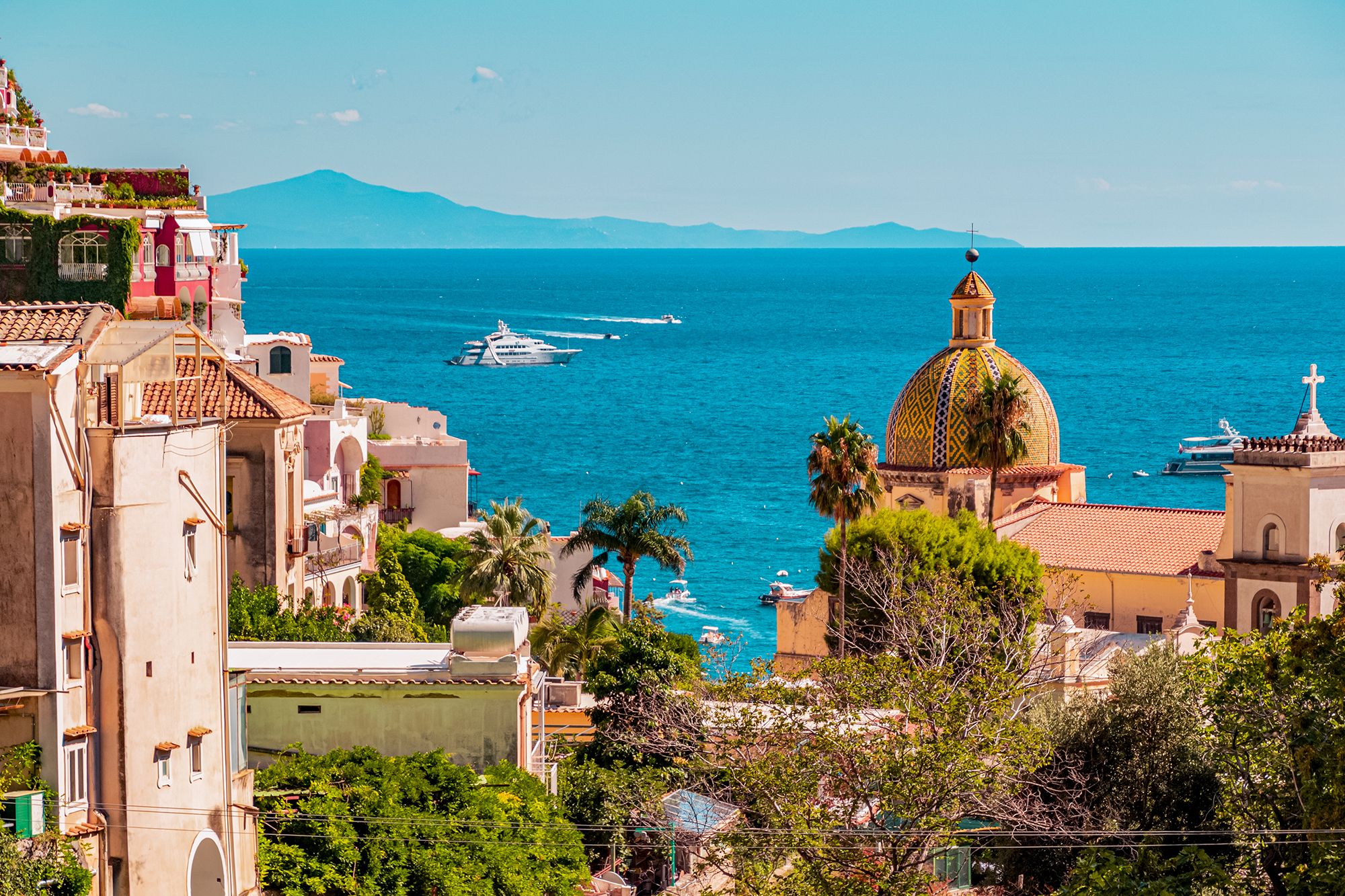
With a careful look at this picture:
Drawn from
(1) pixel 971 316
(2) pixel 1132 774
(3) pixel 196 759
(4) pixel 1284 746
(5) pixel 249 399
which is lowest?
(2) pixel 1132 774

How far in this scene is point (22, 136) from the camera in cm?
4366

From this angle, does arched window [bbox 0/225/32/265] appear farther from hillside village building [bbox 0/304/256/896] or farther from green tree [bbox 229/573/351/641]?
hillside village building [bbox 0/304/256/896]

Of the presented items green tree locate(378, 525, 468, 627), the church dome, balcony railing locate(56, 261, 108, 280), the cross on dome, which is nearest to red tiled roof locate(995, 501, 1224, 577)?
the church dome

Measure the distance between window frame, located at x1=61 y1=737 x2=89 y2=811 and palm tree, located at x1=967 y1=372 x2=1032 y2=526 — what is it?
3311 cm

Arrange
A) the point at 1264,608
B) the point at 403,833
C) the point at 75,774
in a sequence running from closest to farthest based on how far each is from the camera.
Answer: the point at 75,774
the point at 403,833
the point at 1264,608

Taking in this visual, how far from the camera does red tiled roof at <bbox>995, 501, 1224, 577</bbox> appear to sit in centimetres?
4759

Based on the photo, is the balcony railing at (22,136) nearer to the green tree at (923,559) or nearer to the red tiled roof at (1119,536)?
the green tree at (923,559)

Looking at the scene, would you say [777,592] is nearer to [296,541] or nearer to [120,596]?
[296,541]

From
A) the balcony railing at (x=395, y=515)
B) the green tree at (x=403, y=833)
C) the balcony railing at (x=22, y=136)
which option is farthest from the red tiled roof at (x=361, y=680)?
the balcony railing at (x=395, y=515)

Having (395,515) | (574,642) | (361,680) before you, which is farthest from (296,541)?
(395,515)

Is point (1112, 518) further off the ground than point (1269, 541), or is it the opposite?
point (1112, 518)

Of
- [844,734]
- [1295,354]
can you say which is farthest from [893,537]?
[1295,354]

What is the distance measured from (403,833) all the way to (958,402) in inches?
1192

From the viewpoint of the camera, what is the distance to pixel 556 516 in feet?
327
